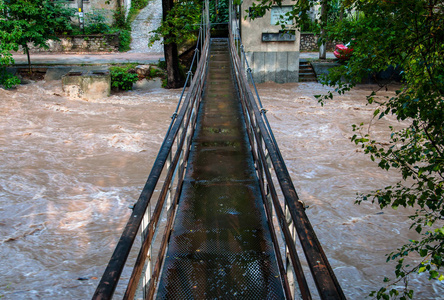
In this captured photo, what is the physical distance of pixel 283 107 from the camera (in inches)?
592

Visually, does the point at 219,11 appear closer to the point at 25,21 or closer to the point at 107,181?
the point at 25,21

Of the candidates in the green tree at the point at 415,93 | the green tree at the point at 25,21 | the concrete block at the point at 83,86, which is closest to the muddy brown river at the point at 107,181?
the concrete block at the point at 83,86

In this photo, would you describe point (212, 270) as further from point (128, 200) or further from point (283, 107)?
point (283, 107)

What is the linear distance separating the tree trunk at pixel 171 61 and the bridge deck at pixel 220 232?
9.77m

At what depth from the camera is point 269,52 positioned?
1811 centimetres

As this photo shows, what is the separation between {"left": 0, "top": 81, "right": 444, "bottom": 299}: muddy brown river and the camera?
19.5 ft

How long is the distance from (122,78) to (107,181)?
8.58 m

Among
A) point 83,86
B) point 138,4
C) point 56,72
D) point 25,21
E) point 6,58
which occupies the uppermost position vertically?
point 138,4

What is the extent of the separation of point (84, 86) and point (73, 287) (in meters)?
11.3

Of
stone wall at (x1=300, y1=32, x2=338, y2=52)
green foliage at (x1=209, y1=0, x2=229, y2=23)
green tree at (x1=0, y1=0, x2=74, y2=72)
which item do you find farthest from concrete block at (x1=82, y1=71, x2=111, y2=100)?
stone wall at (x1=300, y1=32, x2=338, y2=52)

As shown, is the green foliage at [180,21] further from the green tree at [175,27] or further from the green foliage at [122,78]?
the green foliage at [122,78]

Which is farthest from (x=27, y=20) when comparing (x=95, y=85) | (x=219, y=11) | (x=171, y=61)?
(x=219, y=11)

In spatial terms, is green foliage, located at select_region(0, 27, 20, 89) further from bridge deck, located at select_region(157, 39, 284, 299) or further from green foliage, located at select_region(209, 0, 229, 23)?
bridge deck, located at select_region(157, 39, 284, 299)

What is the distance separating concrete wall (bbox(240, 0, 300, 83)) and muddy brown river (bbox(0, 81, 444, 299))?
2.42 m
